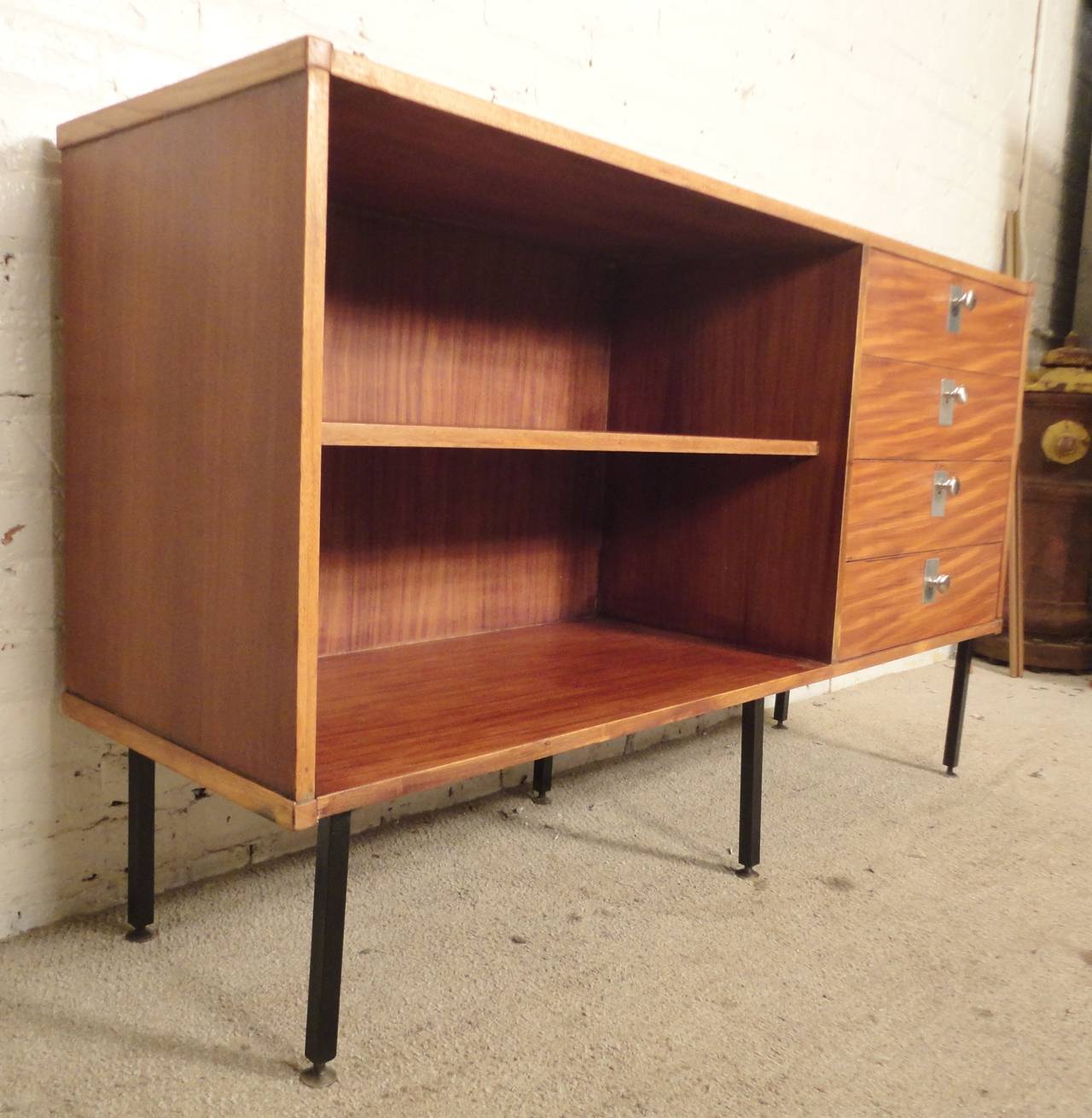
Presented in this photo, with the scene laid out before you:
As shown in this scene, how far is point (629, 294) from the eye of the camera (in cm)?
162

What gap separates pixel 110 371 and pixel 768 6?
1572 mm

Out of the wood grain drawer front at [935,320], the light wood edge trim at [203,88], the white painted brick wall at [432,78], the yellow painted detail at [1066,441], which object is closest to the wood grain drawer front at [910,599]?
the wood grain drawer front at [935,320]

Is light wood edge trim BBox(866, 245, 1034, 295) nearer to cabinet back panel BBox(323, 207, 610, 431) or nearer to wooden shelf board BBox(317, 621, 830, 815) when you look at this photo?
cabinet back panel BBox(323, 207, 610, 431)

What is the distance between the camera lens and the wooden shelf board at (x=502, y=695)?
36.1 inches

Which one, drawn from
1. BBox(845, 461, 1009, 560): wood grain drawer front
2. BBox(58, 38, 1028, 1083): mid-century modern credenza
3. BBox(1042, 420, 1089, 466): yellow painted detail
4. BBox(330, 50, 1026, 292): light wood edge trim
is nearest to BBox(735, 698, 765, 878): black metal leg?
BBox(58, 38, 1028, 1083): mid-century modern credenza

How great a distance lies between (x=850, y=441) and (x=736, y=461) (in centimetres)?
18

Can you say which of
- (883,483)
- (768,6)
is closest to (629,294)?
(883,483)

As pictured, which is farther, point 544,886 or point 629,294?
point 629,294

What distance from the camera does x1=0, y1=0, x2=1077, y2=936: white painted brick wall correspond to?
3.53 feet

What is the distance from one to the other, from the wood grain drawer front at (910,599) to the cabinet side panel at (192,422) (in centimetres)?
82

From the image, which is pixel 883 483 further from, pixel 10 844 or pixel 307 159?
pixel 10 844

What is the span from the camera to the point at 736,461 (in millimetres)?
1473

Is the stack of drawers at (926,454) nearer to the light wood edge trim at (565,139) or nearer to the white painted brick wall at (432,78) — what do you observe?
the light wood edge trim at (565,139)

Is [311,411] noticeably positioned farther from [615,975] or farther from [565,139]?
[615,975]
